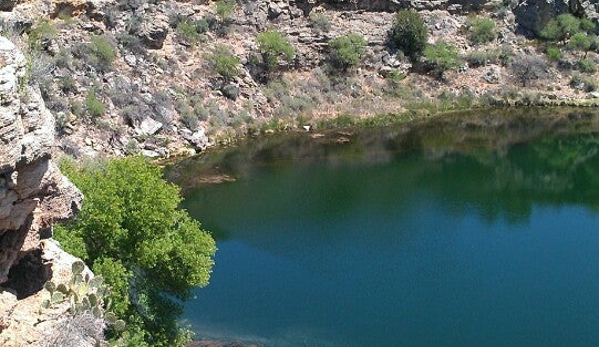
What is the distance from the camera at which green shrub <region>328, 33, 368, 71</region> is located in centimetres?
5844

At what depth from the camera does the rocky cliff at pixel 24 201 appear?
37.5ft

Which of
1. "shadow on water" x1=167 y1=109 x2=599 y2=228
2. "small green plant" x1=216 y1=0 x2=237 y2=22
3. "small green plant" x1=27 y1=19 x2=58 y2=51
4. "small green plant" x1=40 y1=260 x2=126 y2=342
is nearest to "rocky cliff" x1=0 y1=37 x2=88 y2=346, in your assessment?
"small green plant" x1=40 y1=260 x2=126 y2=342

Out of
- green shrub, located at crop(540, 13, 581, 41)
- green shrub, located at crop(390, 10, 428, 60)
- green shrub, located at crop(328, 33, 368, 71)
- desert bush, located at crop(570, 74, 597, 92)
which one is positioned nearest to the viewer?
green shrub, located at crop(328, 33, 368, 71)

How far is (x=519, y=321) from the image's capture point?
26.8 m

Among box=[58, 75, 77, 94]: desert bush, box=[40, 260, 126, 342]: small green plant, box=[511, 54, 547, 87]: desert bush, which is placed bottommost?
box=[511, 54, 547, 87]: desert bush

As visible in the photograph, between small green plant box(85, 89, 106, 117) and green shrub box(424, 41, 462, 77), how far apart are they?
93.6 feet

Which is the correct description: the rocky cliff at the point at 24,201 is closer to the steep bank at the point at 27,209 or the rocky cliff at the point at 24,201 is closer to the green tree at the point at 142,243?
the steep bank at the point at 27,209

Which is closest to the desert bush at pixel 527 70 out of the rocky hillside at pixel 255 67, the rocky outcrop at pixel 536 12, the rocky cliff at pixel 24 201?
the rocky hillside at pixel 255 67

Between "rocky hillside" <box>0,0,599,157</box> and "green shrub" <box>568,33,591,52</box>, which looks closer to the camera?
"rocky hillside" <box>0,0,599,157</box>

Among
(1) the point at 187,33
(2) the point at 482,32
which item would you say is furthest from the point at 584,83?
(1) the point at 187,33

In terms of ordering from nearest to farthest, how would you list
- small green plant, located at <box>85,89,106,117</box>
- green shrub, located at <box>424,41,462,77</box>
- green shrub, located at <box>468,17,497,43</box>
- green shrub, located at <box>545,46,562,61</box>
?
small green plant, located at <box>85,89,106,117</box>, green shrub, located at <box>424,41,462,77</box>, green shrub, located at <box>545,46,562,61</box>, green shrub, located at <box>468,17,497,43</box>

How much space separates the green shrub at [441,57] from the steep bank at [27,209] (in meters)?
49.1

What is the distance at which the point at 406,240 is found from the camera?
34.2 m

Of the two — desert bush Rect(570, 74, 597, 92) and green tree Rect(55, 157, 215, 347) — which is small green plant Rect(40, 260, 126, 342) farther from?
desert bush Rect(570, 74, 597, 92)
